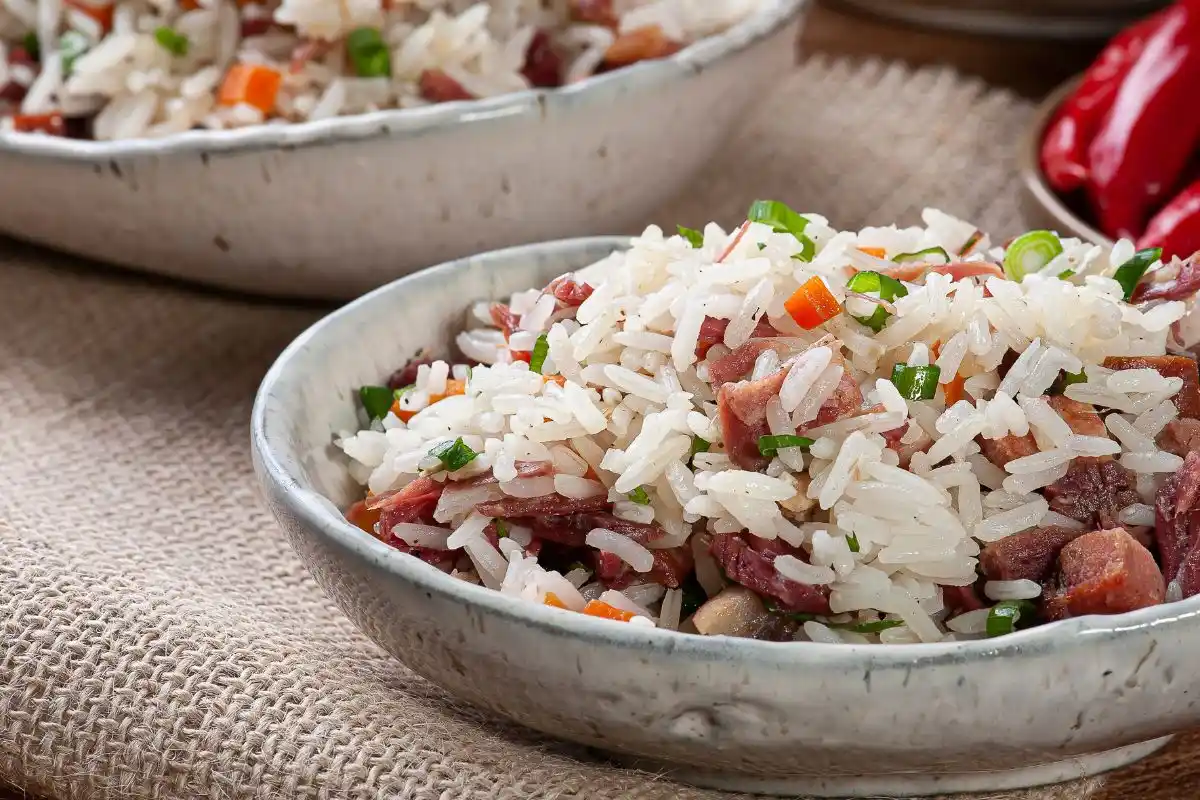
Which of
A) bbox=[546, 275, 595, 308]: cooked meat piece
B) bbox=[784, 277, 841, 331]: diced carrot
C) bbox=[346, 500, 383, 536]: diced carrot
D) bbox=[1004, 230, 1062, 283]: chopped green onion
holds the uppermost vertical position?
bbox=[784, 277, 841, 331]: diced carrot

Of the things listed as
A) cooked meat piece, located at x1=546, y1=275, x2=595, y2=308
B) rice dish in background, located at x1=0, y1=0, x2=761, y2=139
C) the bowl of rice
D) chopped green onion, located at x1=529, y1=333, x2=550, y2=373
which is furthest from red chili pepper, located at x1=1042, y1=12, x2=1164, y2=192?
chopped green onion, located at x1=529, y1=333, x2=550, y2=373

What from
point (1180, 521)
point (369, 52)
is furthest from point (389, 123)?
point (1180, 521)

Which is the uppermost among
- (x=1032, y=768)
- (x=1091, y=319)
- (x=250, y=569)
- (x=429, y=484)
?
(x=1091, y=319)

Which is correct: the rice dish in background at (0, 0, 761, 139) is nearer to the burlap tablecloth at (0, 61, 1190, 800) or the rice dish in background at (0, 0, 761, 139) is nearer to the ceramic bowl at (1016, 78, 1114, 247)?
the burlap tablecloth at (0, 61, 1190, 800)

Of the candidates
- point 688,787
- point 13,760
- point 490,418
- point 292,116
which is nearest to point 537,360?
point 490,418

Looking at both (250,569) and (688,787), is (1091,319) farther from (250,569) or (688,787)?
(250,569)

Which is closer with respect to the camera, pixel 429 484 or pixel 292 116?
pixel 429 484
